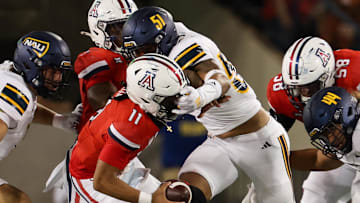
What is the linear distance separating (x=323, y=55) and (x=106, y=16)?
132 centimetres

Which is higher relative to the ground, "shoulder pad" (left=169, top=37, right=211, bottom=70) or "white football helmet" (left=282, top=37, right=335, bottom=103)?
"shoulder pad" (left=169, top=37, right=211, bottom=70)

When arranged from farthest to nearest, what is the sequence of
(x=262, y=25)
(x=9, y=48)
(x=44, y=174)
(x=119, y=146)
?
(x=262, y=25) < (x=9, y=48) < (x=44, y=174) < (x=119, y=146)

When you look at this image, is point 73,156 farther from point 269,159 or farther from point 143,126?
point 269,159

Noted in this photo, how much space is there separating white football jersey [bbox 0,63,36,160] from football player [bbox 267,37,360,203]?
1.51 metres

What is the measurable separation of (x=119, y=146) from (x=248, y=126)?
891mm

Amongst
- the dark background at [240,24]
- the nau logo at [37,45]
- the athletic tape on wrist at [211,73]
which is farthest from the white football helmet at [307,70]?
the dark background at [240,24]

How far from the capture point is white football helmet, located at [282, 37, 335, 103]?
3.78 metres

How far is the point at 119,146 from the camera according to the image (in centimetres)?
289

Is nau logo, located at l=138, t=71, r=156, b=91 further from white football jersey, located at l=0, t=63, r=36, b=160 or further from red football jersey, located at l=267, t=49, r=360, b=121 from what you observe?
red football jersey, located at l=267, t=49, r=360, b=121

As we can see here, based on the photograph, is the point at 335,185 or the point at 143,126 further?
the point at 335,185

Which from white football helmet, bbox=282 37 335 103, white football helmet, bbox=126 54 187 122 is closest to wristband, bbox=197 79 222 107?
white football helmet, bbox=126 54 187 122

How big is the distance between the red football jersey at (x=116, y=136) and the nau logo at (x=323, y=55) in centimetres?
127

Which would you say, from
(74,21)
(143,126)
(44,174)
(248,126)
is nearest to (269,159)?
(248,126)

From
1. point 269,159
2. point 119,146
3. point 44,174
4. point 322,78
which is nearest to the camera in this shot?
point 119,146
